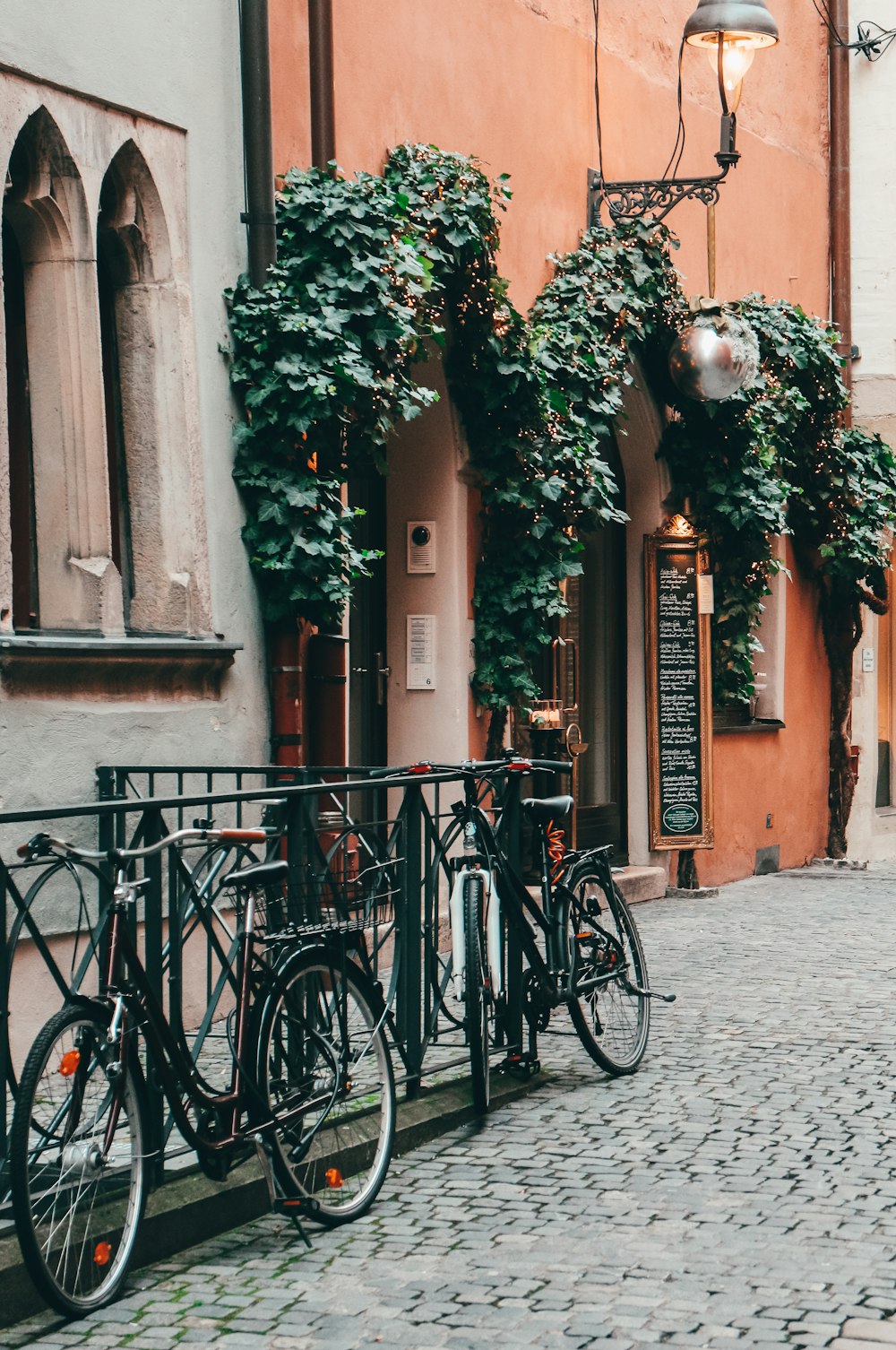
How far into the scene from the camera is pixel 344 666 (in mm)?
8891

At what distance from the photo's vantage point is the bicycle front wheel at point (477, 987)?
627cm

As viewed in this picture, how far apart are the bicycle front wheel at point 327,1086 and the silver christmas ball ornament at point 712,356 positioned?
7.54 meters

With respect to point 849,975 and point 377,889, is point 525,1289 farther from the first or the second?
point 849,975

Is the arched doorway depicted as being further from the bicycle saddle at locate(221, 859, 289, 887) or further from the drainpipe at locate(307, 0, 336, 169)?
the bicycle saddle at locate(221, 859, 289, 887)

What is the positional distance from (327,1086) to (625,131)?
872cm

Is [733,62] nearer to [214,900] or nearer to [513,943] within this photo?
[513,943]

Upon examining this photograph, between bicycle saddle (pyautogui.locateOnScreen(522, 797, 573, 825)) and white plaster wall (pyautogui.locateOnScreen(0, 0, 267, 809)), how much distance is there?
5.31 feet

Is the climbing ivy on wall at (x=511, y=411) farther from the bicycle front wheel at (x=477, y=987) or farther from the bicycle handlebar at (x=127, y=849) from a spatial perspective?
the bicycle handlebar at (x=127, y=849)

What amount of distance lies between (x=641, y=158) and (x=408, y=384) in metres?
4.85

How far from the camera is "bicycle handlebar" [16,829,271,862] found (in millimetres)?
4355

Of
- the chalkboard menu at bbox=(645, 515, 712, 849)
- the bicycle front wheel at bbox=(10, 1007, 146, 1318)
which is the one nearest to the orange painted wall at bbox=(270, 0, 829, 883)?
the chalkboard menu at bbox=(645, 515, 712, 849)

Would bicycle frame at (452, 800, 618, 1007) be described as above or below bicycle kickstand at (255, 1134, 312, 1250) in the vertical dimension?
above

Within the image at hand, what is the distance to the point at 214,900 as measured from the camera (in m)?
5.44

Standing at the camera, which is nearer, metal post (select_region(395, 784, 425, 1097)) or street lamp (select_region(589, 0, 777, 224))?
metal post (select_region(395, 784, 425, 1097))
